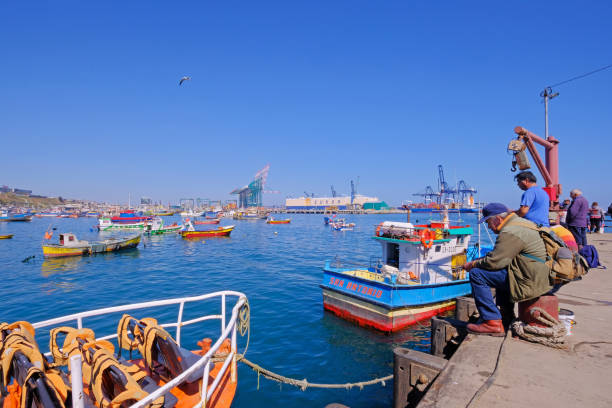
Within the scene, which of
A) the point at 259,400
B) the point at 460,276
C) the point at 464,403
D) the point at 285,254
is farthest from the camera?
the point at 285,254

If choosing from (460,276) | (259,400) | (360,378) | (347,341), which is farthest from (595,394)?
(460,276)

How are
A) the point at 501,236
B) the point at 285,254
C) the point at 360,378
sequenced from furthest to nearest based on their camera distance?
1. the point at 285,254
2. the point at 360,378
3. the point at 501,236

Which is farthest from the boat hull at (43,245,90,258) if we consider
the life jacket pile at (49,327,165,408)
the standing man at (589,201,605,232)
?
the standing man at (589,201,605,232)

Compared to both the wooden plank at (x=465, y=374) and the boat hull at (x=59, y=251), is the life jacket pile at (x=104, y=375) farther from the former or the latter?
the boat hull at (x=59, y=251)

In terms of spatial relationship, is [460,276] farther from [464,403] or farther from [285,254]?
[285,254]

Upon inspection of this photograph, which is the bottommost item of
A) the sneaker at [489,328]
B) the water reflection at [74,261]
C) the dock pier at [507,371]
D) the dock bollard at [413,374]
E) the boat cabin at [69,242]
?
the water reflection at [74,261]

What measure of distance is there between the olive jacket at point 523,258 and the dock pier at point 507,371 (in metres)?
0.85

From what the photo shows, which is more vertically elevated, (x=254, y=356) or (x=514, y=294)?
(x=514, y=294)

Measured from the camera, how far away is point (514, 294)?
168 inches

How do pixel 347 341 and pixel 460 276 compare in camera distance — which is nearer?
pixel 347 341

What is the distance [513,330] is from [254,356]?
727cm

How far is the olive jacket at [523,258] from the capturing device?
4094 millimetres

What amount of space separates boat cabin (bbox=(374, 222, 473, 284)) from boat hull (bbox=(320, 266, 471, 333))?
703 mm

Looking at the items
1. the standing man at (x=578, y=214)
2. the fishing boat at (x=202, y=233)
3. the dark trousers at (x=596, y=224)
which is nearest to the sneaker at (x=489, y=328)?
the standing man at (x=578, y=214)
